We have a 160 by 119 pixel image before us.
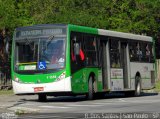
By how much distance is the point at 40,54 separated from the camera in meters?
25.0

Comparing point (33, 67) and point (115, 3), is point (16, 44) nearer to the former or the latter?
point (33, 67)

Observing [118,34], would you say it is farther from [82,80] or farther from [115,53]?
[82,80]

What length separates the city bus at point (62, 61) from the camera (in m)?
24.6

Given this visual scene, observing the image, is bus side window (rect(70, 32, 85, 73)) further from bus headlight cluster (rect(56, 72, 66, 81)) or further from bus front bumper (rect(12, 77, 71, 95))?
bus front bumper (rect(12, 77, 71, 95))

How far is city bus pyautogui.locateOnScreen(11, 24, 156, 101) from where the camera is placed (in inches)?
970

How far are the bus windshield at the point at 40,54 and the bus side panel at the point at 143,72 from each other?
7.01 m

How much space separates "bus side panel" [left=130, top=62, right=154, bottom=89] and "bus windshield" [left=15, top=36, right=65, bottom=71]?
701 centimetres

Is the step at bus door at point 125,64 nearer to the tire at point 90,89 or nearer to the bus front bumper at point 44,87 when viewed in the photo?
the tire at point 90,89

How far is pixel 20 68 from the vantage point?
25.5 meters

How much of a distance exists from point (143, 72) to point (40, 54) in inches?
366

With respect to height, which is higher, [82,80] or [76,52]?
[76,52]

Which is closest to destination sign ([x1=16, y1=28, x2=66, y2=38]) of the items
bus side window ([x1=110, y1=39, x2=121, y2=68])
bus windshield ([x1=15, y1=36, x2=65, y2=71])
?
bus windshield ([x1=15, y1=36, x2=65, y2=71])

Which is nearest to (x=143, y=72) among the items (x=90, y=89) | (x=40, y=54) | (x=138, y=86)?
(x=138, y=86)

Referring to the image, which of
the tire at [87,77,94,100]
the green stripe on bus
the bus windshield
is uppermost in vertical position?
the green stripe on bus
